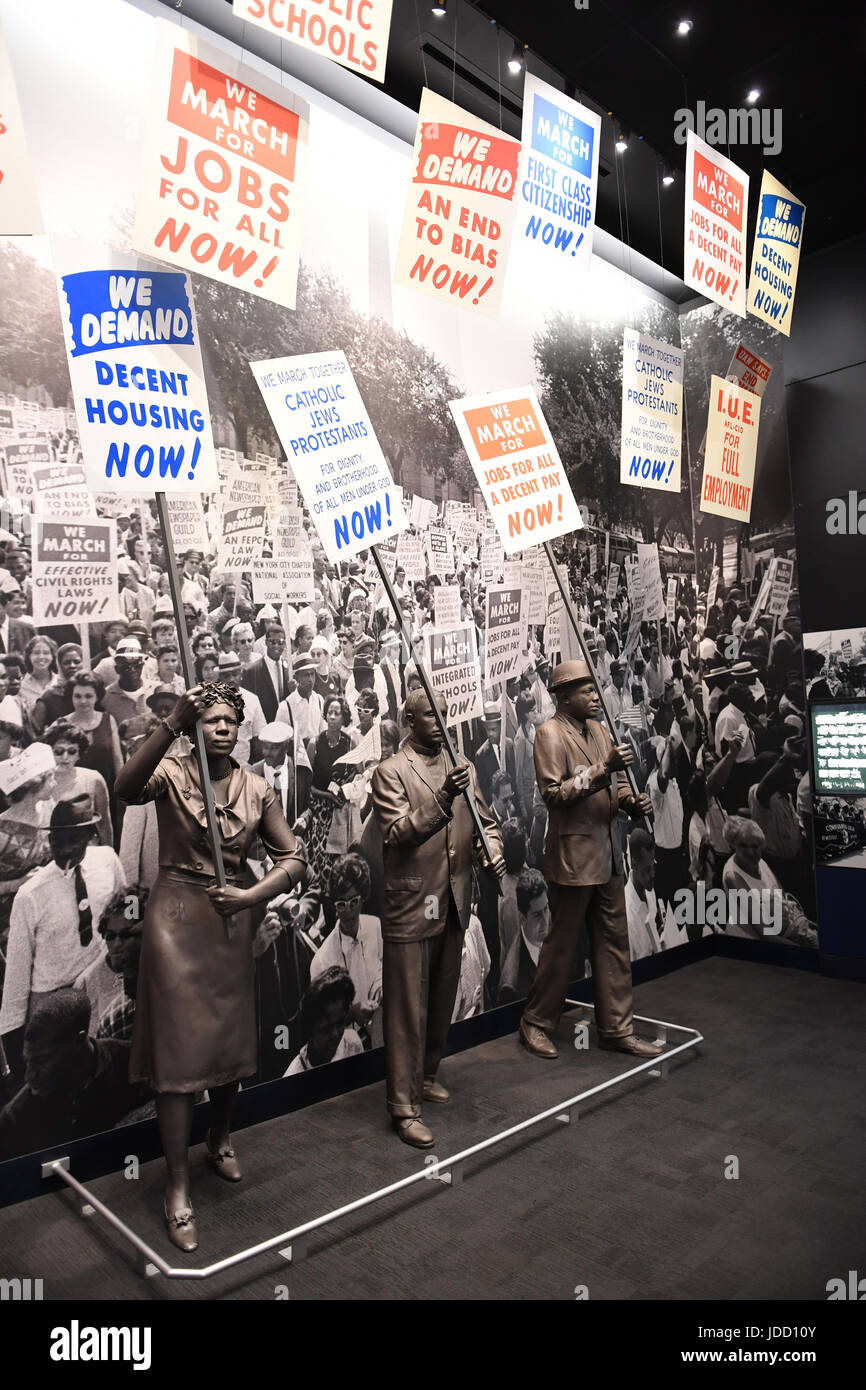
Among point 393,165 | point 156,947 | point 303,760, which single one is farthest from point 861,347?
point 156,947

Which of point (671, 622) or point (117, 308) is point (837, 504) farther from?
point (117, 308)

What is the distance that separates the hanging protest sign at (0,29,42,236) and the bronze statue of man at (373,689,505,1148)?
2237 mm

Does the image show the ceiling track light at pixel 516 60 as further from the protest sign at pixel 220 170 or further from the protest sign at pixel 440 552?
the protest sign at pixel 440 552

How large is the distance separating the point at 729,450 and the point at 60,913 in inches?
172

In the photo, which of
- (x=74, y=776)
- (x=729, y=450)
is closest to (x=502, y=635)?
(x=729, y=450)

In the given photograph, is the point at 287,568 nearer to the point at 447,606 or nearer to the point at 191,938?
the point at 447,606

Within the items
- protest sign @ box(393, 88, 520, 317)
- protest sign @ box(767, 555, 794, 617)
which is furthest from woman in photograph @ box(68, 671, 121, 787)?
protest sign @ box(767, 555, 794, 617)

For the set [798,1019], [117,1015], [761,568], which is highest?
[761,568]

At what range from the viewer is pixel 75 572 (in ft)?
10.7

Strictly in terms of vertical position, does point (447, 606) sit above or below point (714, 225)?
below

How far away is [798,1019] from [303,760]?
324 centimetres

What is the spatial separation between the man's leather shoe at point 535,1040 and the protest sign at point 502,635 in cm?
183

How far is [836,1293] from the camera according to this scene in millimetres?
2508

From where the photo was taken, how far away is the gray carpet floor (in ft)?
8.48
